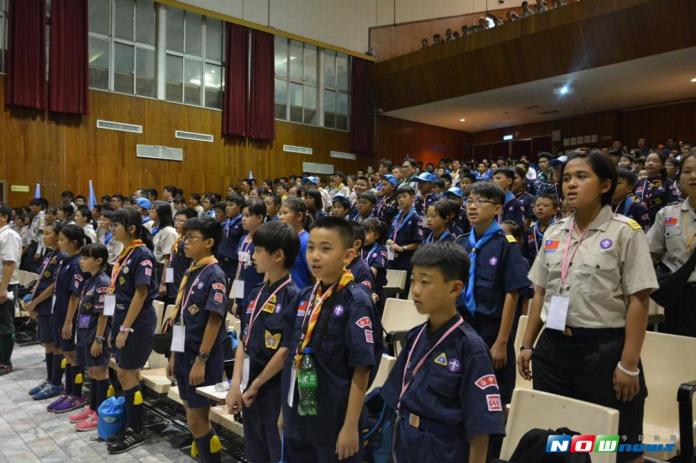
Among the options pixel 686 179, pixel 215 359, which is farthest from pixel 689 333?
pixel 215 359

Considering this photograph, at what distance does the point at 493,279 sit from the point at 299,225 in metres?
1.49

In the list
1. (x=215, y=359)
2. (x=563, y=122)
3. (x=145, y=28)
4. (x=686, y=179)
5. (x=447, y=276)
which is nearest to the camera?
(x=447, y=276)

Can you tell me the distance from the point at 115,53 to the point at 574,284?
12275mm

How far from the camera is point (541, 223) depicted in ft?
17.3

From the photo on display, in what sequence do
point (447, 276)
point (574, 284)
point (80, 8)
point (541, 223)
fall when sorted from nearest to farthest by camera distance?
point (447, 276)
point (574, 284)
point (541, 223)
point (80, 8)

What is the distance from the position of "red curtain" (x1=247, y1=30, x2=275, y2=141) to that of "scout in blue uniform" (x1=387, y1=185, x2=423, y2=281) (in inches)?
367

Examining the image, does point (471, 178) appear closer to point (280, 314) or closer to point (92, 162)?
point (280, 314)

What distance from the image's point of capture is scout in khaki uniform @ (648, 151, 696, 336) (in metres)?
2.56

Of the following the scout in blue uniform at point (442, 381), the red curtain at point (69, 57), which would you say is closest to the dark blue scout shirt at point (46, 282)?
the scout in blue uniform at point (442, 381)

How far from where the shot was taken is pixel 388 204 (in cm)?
663

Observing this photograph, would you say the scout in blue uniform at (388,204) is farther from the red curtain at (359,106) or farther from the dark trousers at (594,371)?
the red curtain at (359,106)

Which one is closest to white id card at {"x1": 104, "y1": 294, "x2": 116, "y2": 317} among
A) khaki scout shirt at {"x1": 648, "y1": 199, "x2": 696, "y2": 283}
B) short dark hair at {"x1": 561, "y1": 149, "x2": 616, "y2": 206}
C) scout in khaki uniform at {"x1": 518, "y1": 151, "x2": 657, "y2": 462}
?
scout in khaki uniform at {"x1": 518, "y1": 151, "x2": 657, "y2": 462}

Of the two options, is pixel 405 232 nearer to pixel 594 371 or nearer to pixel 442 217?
pixel 442 217

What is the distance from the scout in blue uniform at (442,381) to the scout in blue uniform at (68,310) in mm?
3470
